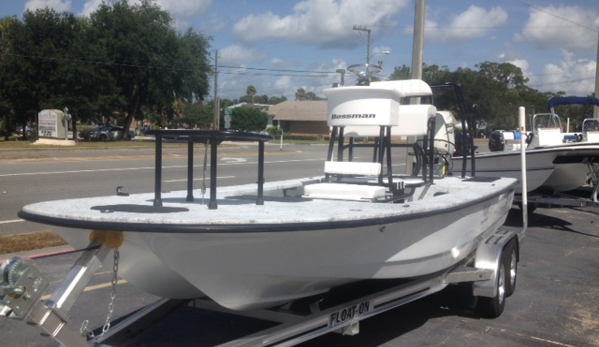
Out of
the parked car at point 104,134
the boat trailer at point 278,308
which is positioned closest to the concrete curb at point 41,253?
the boat trailer at point 278,308

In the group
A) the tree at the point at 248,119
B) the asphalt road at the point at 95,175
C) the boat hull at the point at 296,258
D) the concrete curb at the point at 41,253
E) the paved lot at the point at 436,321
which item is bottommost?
the paved lot at the point at 436,321

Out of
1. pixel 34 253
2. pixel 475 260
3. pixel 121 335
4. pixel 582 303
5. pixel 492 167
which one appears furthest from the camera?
pixel 492 167

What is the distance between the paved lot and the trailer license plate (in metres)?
0.73

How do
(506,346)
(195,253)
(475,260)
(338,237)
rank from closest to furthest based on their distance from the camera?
(195,253), (338,237), (506,346), (475,260)

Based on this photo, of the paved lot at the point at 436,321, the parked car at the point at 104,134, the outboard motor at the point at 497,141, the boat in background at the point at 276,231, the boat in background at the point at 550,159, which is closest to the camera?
the boat in background at the point at 276,231

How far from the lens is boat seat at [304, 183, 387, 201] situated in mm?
5395

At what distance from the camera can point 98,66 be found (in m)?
49.4

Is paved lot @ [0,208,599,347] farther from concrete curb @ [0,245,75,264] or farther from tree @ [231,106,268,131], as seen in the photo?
tree @ [231,106,268,131]

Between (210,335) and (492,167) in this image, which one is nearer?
(210,335)

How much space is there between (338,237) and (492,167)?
28.2 feet

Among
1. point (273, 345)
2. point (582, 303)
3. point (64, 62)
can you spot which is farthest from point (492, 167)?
point (64, 62)

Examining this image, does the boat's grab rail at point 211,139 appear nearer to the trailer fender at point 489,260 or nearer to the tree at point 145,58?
Result: the trailer fender at point 489,260

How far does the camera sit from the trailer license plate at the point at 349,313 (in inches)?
185

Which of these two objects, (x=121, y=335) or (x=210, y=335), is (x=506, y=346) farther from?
(x=121, y=335)
